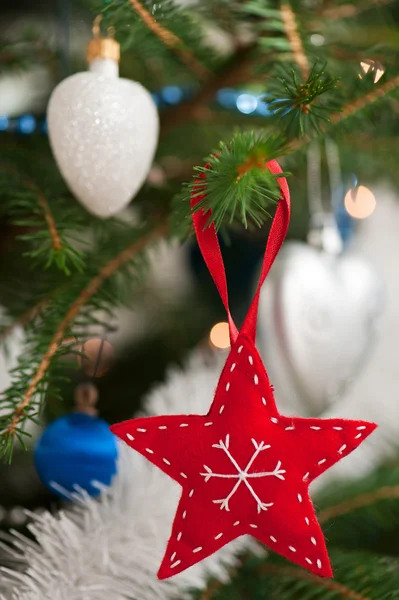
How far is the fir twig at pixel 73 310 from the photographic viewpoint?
34 centimetres

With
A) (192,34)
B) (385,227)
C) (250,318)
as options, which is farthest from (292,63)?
(385,227)

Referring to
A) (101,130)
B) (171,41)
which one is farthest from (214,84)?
(101,130)

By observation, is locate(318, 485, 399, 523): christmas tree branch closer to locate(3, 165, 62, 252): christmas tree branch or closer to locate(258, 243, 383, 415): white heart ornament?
locate(258, 243, 383, 415): white heart ornament

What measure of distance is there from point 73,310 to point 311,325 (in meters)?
0.22

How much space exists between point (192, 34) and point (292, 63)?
89mm

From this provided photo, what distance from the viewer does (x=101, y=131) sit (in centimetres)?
36

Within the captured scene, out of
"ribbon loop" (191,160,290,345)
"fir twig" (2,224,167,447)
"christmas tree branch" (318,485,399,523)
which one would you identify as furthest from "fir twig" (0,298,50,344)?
"christmas tree branch" (318,485,399,523)

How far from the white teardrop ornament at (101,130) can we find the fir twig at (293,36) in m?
0.12

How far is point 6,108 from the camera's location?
613 millimetres

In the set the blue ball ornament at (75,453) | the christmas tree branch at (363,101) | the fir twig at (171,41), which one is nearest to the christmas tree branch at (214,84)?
the fir twig at (171,41)

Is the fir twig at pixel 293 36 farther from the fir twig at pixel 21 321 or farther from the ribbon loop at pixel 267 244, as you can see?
the fir twig at pixel 21 321

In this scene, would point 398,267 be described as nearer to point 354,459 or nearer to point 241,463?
point 354,459

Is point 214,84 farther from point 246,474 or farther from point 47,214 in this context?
point 246,474

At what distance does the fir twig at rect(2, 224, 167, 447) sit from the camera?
1.12ft
